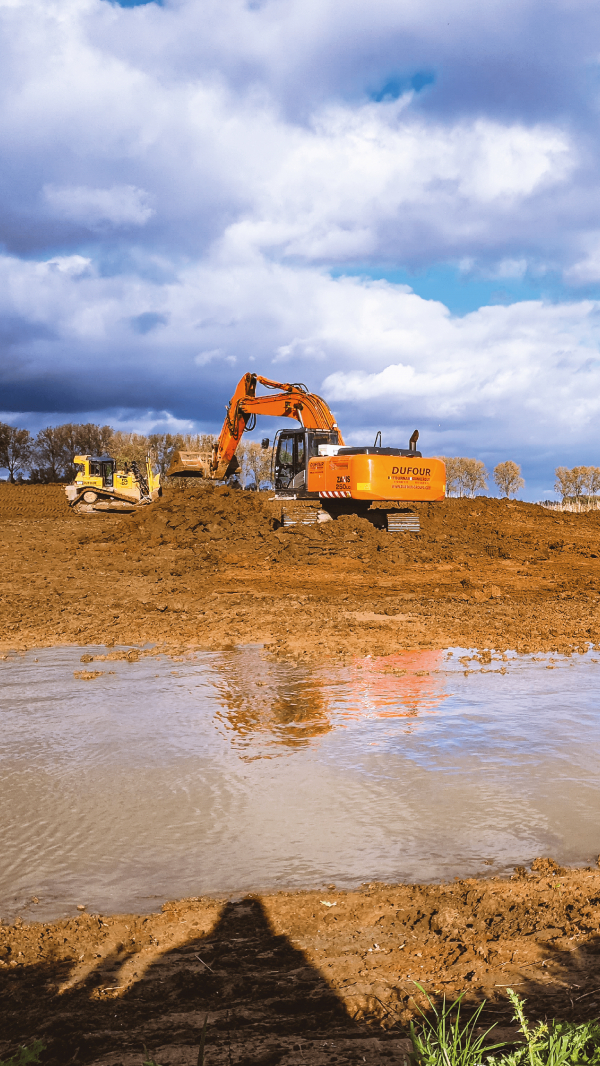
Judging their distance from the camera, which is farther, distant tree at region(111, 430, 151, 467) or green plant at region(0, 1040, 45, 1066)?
distant tree at region(111, 430, 151, 467)

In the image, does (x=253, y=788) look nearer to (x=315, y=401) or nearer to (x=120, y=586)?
(x=120, y=586)

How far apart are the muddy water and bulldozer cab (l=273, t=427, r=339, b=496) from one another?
13.3m

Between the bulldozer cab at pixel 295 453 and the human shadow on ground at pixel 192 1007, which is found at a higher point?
the bulldozer cab at pixel 295 453

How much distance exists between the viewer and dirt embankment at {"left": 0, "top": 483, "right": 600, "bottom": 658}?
1043 centimetres

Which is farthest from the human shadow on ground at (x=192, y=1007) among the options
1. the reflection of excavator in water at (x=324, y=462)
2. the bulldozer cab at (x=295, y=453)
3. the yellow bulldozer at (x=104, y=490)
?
the yellow bulldozer at (x=104, y=490)

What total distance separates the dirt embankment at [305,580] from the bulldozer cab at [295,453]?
1.41 meters

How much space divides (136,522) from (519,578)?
11822 millimetres

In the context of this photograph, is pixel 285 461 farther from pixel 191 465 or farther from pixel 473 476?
pixel 473 476

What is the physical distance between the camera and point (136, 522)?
23.2m

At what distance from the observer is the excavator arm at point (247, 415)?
23.4 m

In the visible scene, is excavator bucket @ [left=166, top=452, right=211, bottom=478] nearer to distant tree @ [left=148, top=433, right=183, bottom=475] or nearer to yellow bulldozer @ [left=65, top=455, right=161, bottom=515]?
yellow bulldozer @ [left=65, top=455, right=161, bottom=515]

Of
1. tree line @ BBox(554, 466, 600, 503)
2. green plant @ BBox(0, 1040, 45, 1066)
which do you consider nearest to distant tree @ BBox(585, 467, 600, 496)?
tree line @ BBox(554, 466, 600, 503)

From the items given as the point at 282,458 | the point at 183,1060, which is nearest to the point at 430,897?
the point at 183,1060

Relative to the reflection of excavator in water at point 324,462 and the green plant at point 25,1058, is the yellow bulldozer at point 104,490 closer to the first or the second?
the reflection of excavator in water at point 324,462
